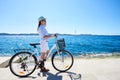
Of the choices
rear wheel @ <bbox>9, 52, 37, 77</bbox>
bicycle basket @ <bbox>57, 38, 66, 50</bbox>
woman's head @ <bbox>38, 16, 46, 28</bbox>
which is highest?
woman's head @ <bbox>38, 16, 46, 28</bbox>

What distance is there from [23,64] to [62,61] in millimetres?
1339

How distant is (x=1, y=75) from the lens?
541cm

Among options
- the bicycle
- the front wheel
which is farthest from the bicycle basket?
the front wheel

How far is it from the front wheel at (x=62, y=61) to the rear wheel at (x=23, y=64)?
762 millimetres

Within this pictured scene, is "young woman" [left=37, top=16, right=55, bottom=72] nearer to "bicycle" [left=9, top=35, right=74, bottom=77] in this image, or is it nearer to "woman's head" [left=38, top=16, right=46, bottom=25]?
"woman's head" [left=38, top=16, right=46, bottom=25]

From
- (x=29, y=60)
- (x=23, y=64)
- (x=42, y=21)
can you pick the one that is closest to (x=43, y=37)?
(x=42, y=21)

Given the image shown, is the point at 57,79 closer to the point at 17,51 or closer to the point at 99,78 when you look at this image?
the point at 99,78

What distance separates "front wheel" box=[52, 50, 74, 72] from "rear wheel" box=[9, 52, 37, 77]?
2.50ft

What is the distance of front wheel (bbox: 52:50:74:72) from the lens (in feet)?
19.4

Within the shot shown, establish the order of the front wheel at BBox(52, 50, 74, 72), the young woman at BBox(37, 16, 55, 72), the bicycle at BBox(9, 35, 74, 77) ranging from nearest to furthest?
the bicycle at BBox(9, 35, 74, 77) < the young woman at BBox(37, 16, 55, 72) < the front wheel at BBox(52, 50, 74, 72)

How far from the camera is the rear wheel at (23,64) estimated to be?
17.7ft

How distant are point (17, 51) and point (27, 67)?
2.17 feet

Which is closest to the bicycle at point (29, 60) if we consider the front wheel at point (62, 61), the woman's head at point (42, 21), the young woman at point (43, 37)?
the front wheel at point (62, 61)

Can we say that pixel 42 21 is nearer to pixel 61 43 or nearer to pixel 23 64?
pixel 61 43
